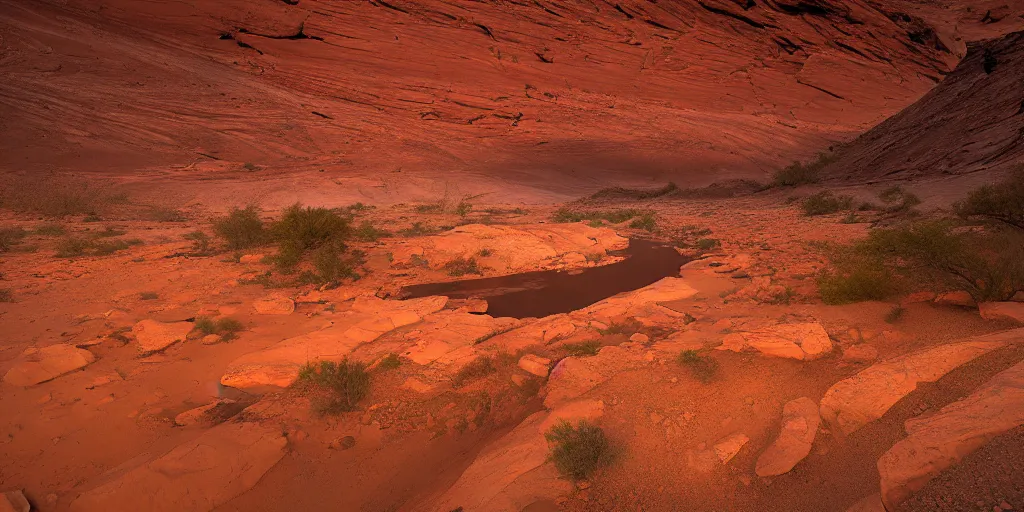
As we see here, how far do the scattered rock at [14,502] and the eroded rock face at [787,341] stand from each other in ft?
17.4

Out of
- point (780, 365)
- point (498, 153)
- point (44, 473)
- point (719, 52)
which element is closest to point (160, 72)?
point (498, 153)

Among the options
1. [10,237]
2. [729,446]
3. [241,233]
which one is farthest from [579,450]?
[10,237]

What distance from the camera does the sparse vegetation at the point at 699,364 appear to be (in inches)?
141

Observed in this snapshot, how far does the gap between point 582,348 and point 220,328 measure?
442 cm

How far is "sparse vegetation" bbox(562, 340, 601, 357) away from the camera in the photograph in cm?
455

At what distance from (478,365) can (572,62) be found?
1209 inches

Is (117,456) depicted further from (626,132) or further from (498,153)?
(626,132)

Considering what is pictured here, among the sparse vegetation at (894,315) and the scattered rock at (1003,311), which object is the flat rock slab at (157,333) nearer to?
the sparse vegetation at (894,315)

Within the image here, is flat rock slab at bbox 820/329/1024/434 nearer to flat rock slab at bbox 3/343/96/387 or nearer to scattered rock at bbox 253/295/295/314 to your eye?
scattered rock at bbox 253/295/295/314

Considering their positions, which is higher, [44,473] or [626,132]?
[626,132]

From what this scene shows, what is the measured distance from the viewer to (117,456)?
3.44m

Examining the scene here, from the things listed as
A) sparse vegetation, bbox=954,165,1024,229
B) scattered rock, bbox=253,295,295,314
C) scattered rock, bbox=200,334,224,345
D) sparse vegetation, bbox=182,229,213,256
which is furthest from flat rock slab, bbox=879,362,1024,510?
sparse vegetation, bbox=182,229,213,256

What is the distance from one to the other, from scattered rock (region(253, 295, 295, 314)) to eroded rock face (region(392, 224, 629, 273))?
108 inches

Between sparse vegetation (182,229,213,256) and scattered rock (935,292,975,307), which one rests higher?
scattered rock (935,292,975,307)
